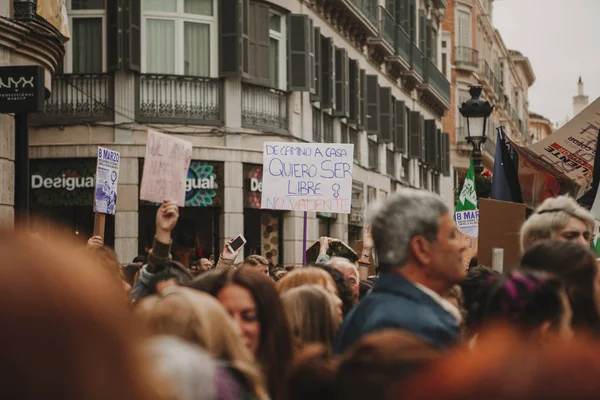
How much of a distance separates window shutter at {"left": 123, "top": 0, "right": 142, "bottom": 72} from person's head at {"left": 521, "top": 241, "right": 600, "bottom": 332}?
57.0 ft

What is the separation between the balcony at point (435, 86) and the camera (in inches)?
1666

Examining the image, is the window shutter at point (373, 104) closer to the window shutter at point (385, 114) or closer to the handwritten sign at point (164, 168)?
the window shutter at point (385, 114)

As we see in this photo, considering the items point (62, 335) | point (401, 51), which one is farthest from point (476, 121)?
point (401, 51)

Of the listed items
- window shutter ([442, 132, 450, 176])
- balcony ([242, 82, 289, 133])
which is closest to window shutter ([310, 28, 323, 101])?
balcony ([242, 82, 289, 133])

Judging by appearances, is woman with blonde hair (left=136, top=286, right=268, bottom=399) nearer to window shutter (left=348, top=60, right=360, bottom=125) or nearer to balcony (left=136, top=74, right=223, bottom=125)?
balcony (left=136, top=74, right=223, bottom=125)

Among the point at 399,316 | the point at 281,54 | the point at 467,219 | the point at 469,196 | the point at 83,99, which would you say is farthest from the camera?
the point at 281,54

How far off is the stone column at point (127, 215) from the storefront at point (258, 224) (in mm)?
2521

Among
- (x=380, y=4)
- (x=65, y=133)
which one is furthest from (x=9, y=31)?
(x=380, y=4)

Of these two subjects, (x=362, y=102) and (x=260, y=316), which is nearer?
(x=260, y=316)

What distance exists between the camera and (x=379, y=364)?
2.33 meters

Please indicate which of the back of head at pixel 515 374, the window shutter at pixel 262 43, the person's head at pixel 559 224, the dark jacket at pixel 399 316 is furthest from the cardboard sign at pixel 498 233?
the window shutter at pixel 262 43

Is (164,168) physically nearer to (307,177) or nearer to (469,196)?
(307,177)

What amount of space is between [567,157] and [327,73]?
55.6 feet

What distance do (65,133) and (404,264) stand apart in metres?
18.4
